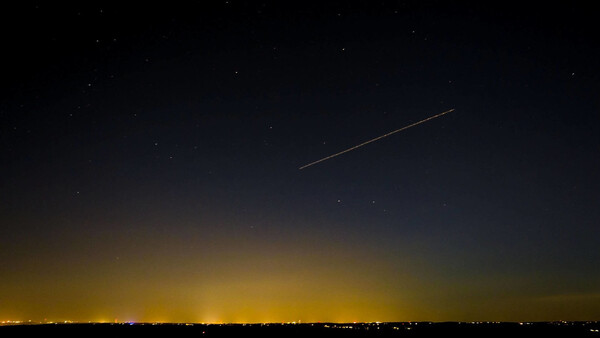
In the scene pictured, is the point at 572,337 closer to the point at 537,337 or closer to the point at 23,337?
the point at 537,337

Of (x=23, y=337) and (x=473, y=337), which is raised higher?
(x=23, y=337)

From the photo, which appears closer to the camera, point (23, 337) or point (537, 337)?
point (23, 337)

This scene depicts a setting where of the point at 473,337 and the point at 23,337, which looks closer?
the point at 23,337

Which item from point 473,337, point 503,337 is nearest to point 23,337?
point 473,337

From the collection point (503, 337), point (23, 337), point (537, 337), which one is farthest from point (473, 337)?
point (23, 337)

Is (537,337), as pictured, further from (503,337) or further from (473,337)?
(473,337)

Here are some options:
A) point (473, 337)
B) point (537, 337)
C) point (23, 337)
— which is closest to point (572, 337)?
point (537, 337)

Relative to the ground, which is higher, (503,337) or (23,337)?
(23,337)

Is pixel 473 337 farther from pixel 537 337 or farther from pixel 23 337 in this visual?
pixel 23 337
